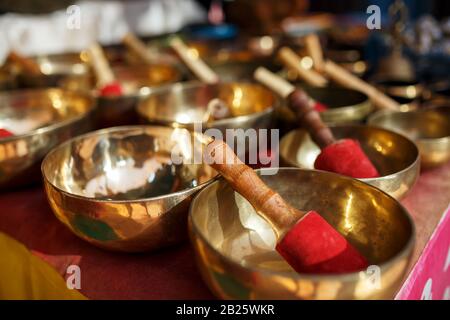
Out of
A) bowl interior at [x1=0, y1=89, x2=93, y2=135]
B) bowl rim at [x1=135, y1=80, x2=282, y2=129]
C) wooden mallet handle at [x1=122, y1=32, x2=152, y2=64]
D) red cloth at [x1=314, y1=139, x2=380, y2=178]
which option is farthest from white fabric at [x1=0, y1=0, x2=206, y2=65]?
red cloth at [x1=314, y1=139, x2=380, y2=178]

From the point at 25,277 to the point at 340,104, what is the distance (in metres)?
0.97

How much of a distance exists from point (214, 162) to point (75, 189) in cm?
37

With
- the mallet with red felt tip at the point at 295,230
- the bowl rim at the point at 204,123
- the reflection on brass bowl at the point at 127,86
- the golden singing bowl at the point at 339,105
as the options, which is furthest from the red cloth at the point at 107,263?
the golden singing bowl at the point at 339,105

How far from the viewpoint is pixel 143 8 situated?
3.54 meters

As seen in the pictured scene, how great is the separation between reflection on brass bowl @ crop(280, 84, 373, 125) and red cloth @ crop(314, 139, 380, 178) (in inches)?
9.5

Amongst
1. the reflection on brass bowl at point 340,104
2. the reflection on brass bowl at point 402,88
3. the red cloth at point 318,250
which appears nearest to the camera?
the red cloth at point 318,250

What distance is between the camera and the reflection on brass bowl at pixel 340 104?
3.78 feet

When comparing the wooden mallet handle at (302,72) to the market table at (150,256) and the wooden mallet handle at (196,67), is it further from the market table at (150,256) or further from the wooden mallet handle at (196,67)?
the market table at (150,256)

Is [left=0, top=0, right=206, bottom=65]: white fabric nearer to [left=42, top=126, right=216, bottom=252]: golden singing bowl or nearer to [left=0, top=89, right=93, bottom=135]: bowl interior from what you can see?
[left=0, top=89, right=93, bottom=135]: bowl interior

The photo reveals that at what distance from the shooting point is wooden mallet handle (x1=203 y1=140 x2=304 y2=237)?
0.70m

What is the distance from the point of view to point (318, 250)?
0.63m

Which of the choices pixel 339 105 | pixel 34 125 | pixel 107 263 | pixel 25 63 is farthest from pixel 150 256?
pixel 25 63

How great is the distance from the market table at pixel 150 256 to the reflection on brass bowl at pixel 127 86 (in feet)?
1.05
